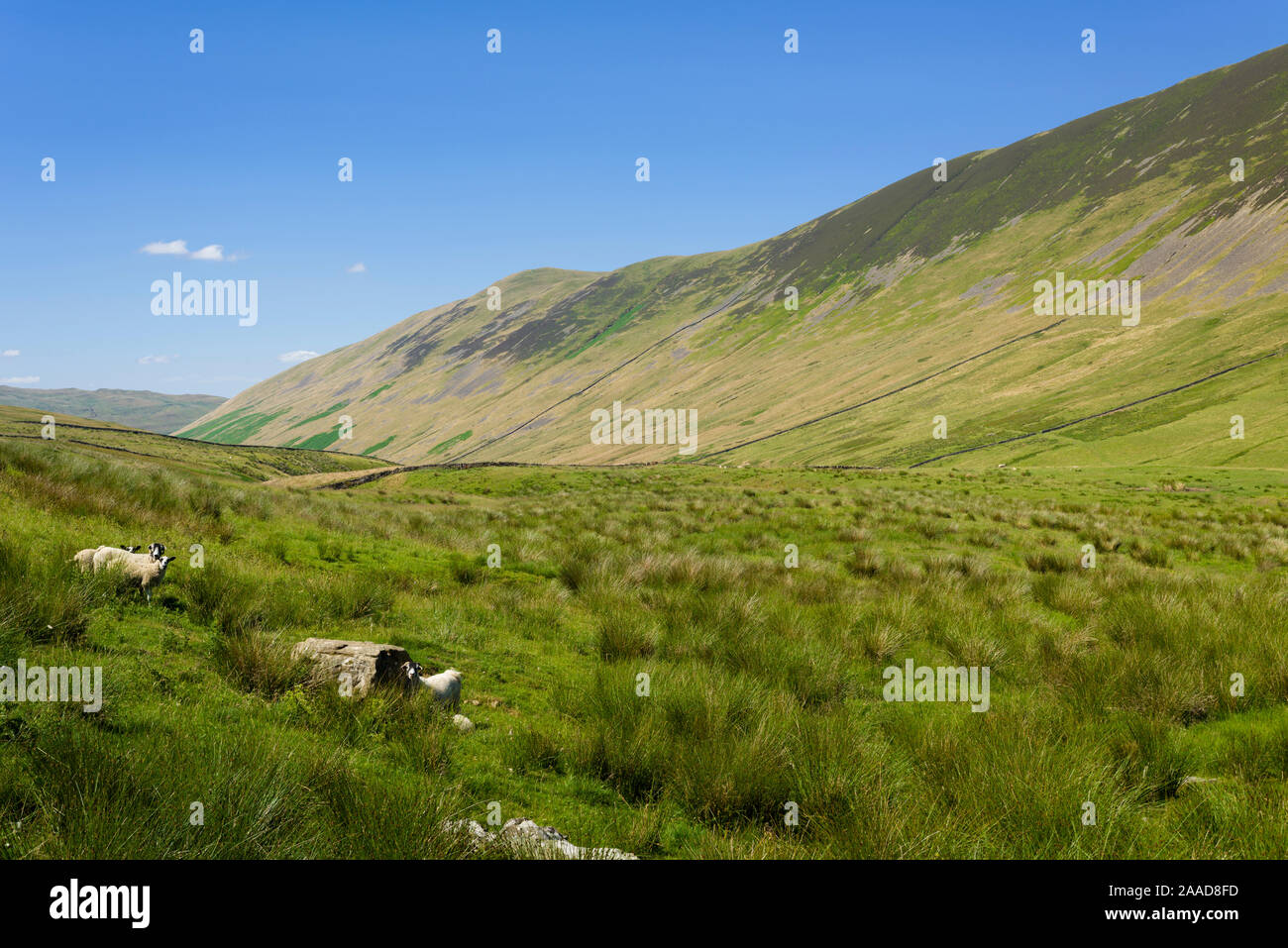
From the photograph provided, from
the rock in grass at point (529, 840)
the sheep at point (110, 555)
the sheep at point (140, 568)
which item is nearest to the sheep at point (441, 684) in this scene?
the rock in grass at point (529, 840)

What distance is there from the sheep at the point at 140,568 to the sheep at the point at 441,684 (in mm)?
2988

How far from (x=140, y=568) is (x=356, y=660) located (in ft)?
10.1

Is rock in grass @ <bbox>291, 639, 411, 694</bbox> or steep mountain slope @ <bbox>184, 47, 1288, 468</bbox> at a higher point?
steep mountain slope @ <bbox>184, 47, 1288, 468</bbox>

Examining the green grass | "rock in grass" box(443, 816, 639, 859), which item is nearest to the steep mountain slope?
the green grass

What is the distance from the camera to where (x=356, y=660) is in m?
5.07

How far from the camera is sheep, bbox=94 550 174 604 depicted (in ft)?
19.7

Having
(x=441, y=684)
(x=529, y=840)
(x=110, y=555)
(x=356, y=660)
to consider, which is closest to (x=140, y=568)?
(x=110, y=555)

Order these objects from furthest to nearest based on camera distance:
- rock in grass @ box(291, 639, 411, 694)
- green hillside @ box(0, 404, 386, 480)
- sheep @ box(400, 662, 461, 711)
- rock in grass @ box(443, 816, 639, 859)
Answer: green hillside @ box(0, 404, 386, 480), sheep @ box(400, 662, 461, 711), rock in grass @ box(291, 639, 411, 694), rock in grass @ box(443, 816, 639, 859)

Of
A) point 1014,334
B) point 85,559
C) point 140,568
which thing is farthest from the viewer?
point 1014,334

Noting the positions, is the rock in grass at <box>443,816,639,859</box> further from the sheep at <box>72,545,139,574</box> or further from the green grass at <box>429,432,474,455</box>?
the green grass at <box>429,432,474,455</box>

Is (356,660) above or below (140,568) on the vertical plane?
below

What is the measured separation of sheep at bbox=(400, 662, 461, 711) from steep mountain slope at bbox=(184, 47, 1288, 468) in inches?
2736

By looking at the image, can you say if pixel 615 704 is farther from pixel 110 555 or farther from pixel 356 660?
pixel 110 555
